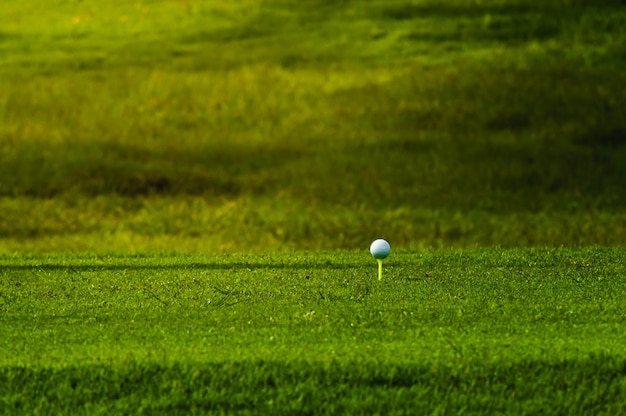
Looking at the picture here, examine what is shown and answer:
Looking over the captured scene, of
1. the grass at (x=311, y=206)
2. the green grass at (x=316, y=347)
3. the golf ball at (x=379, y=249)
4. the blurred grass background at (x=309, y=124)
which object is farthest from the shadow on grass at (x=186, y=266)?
the blurred grass background at (x=309, y=124)

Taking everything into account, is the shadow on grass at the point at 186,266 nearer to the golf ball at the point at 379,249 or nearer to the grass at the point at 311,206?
the grass at the point at 311,206

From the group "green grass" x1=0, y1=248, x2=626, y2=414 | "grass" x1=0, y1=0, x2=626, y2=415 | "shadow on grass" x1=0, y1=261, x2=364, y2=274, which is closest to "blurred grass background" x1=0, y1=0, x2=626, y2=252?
"grass" x1=0, y1=0, x2=626, y2=415

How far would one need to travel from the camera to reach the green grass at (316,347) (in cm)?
729

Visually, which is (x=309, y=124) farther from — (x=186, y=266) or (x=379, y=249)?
(x=379, y=249)

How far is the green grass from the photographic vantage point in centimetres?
729

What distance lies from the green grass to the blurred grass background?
28.7 feet

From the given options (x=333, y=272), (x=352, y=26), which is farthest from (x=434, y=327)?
(x=352, y=26)

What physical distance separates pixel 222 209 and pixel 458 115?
257 inches

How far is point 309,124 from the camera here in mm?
24250

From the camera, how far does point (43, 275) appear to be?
11.8 meters

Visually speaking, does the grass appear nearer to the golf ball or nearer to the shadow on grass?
the shadow on grass

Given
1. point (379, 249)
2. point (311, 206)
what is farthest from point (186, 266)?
point (311, 206)

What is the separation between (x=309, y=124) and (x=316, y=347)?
16.7m

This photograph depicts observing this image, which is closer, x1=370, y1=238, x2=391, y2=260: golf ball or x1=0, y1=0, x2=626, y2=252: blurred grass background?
x1=370, y1=238, x2=391, y2=260: golf ball
